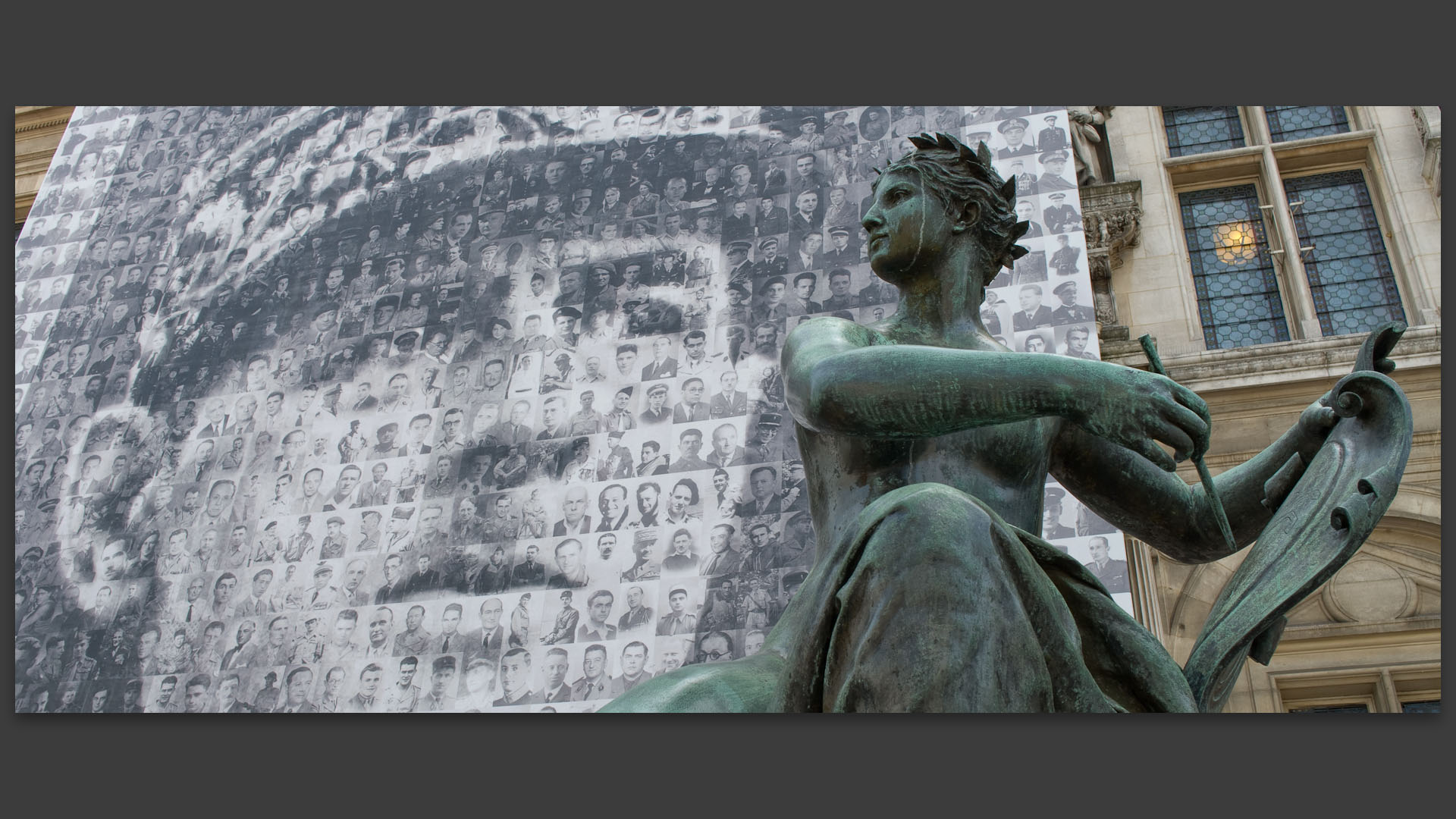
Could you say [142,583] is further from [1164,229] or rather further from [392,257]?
[1164,229]

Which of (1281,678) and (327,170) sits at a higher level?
(327,170)

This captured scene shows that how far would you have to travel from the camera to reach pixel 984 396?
5.11ft

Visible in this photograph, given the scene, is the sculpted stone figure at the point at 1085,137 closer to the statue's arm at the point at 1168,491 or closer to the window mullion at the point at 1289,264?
the window mullion at the point at 1289,264

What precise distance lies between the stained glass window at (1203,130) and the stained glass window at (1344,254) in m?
0.63

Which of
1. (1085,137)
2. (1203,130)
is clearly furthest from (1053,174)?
(1203,130)

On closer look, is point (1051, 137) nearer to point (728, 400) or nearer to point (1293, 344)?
point (1293, 344)

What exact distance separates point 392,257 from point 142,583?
309cm

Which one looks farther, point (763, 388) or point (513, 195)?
point (513, 195)

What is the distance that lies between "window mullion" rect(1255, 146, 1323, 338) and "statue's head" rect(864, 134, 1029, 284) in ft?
26.5

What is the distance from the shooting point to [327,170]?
37.2 feet

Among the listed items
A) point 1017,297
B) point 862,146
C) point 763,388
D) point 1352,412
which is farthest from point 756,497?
point 1352,412

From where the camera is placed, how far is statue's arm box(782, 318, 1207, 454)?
5.02 ft

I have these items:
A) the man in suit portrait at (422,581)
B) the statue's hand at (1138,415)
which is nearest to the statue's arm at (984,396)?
the statue's hand at (1138,415)

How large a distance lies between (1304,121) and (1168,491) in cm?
990
